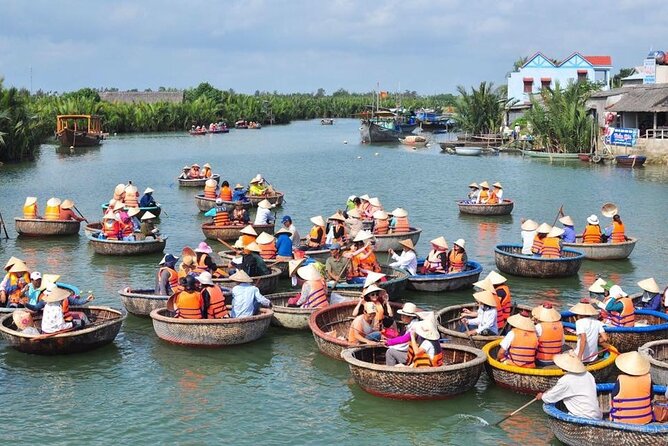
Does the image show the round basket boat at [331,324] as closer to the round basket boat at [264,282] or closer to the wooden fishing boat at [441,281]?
the round basket boat at [264,282]

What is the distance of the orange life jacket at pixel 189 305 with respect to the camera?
13.7 m

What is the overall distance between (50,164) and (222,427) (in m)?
40.6

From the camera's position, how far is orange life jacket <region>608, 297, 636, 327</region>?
1348cm

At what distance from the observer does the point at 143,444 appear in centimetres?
1092

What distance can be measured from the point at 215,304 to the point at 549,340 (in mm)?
5262

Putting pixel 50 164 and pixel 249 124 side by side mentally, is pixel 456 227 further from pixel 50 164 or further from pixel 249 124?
pixel 249 124

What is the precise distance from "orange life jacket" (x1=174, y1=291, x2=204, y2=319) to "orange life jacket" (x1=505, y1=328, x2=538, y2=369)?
494 centimetres

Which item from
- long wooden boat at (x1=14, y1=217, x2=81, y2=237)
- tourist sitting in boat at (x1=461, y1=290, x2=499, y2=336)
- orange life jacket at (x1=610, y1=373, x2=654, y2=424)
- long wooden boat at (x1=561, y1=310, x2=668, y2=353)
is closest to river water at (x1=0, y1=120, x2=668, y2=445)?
long wooden boat at (x1=14, y1=217, x2=81, y2=237)

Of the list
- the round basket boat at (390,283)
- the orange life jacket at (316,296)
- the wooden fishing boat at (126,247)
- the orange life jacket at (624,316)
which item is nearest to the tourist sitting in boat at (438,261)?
the round basket boat at (390,283)

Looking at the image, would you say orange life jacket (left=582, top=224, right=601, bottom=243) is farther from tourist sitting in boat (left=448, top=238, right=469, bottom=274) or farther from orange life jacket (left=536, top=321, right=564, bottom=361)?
orange life jacket (left=536, top=321, right=564, bottom=361)

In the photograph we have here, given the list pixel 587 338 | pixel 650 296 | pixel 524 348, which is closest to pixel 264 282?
pixel 524 348

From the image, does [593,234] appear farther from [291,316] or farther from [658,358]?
[291,316]

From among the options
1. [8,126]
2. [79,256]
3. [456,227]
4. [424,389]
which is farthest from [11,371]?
[8,126]

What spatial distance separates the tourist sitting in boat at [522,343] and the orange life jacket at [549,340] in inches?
5.5
